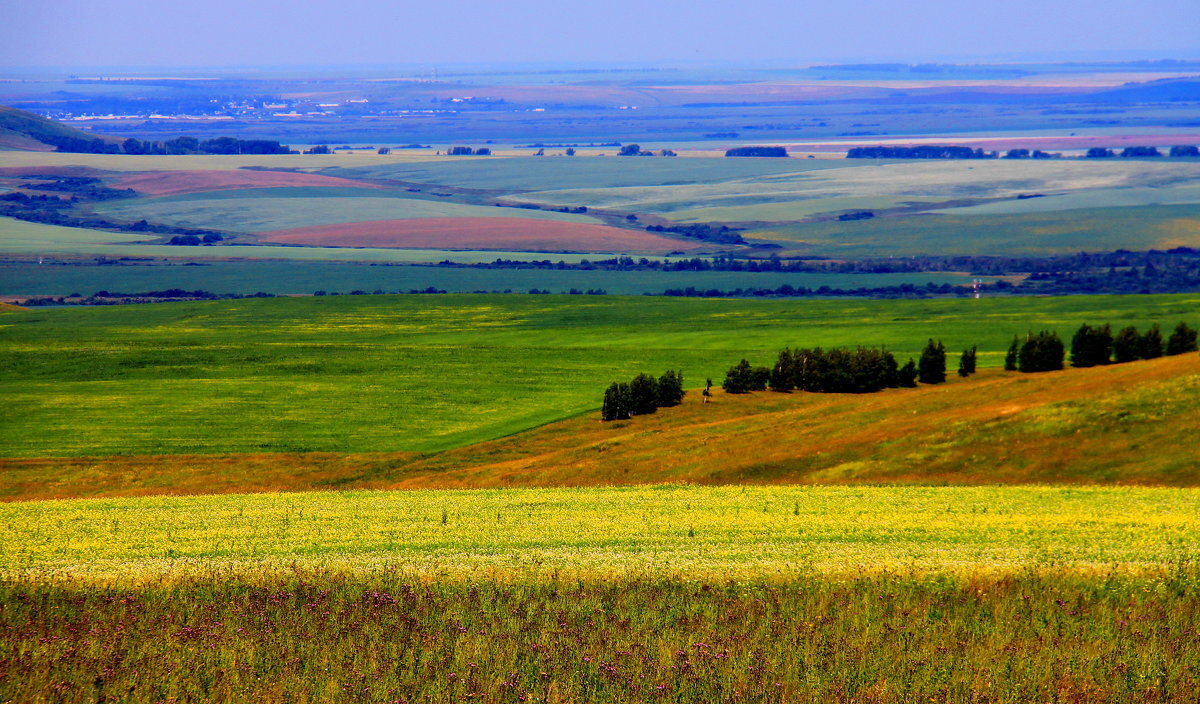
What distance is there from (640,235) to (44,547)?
159m

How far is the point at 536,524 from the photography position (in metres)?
24.8

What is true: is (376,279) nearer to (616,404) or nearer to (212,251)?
(212,251)

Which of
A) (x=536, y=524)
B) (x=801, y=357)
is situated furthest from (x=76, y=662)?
(x=801, y=357)

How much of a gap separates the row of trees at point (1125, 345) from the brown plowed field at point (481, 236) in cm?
10731

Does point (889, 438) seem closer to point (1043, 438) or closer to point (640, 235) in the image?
point (1043, 438)

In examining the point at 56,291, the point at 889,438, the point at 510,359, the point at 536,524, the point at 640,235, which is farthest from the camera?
the point at 640,235

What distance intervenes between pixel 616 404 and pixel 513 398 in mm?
11182

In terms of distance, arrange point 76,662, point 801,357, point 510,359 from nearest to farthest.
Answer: point 76,662
point 801,357
point 510,359

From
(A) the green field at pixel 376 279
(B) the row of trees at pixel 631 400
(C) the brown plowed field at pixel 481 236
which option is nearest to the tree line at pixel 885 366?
(B) the row of trees at pixel 631 400

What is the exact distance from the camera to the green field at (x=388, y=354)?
59375mm

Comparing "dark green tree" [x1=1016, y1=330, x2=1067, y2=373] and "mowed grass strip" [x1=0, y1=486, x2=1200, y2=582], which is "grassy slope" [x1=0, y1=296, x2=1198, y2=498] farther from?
"mowed grass strip" [x1=0, y1=486, x2=1200, y2=582]

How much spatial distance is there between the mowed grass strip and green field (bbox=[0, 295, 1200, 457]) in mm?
26257

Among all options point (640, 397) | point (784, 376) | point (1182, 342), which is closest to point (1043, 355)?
point (1182, 342)

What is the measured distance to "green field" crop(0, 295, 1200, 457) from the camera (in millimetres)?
59375
